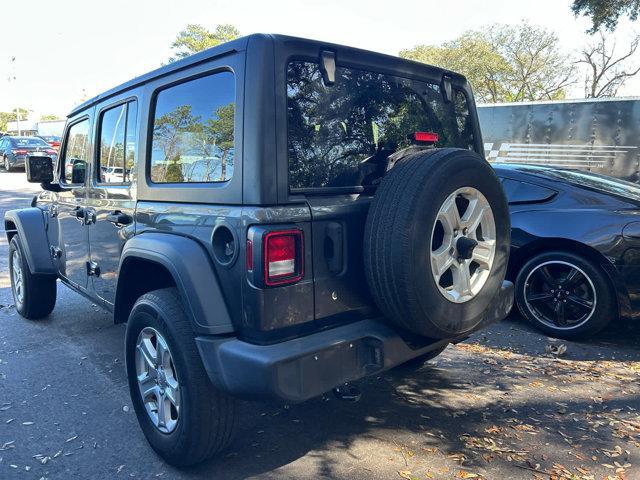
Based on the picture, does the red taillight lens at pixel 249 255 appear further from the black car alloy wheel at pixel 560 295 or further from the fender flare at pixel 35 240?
the black car alloy wheel at pixel 560 295

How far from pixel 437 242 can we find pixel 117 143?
2.25 m

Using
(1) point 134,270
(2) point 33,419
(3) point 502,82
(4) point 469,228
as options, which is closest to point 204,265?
(1) point 134,270

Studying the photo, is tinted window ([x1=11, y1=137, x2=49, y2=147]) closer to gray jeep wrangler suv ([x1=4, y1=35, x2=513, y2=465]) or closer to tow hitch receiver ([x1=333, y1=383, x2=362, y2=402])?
gray jeep wrangler suv ([x1=4, y1=35, x2=513, y2=465])

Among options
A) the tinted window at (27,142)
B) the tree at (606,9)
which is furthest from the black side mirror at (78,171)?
the tinted window at (27,142)

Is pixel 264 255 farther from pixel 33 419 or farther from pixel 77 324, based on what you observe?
pixel 77 324

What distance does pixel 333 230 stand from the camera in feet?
7.95

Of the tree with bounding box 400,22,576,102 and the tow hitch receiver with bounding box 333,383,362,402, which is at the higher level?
the tree with bounding box 400,22,576,102

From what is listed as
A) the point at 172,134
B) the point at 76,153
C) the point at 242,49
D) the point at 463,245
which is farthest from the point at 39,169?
the point at 463,245

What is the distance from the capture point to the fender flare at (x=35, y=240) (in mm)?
4555

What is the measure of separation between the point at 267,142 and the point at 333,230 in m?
0.51

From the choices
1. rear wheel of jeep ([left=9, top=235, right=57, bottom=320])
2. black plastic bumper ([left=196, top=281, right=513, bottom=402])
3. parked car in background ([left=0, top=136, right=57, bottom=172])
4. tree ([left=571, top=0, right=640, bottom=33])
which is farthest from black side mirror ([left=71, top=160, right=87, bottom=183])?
parked car in background ([left=0, top=136, right=57, bottom=172])

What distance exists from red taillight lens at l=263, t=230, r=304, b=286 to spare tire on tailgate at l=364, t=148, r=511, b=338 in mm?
326

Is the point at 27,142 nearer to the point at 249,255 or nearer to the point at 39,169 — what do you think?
the point at 39,169

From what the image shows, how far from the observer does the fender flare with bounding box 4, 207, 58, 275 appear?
14.9 feet
